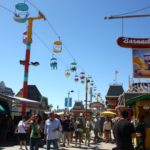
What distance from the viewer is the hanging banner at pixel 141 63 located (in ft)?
88.4

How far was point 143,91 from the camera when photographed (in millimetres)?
31891

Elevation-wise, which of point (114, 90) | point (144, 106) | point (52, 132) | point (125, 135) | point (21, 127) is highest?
point (114, 90)

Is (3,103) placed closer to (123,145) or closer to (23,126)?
(23,126)

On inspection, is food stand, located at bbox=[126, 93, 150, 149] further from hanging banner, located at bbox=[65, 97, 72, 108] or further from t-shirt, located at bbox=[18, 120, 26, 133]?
hanging banner, located at bbox=[65, 97, 72, 108]

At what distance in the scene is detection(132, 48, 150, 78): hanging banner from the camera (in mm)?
26953

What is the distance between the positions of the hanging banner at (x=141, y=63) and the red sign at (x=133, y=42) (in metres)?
2.17

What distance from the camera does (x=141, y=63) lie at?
27.2 meters

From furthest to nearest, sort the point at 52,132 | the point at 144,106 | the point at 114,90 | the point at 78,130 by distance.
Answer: the point at 114,90, the point at 78,130, the point at 144,106, the point at 52,132

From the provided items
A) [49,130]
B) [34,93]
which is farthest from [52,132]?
[34,93]

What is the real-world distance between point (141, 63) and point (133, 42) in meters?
3.42

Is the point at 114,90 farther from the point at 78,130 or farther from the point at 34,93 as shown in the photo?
the point at 78,130

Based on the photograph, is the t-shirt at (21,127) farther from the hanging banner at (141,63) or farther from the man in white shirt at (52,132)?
the hanging banner at (141,63)

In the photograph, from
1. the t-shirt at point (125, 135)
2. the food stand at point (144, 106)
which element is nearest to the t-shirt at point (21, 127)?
the food stand at point (144, 106)

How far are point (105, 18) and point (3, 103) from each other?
9.76 meters
